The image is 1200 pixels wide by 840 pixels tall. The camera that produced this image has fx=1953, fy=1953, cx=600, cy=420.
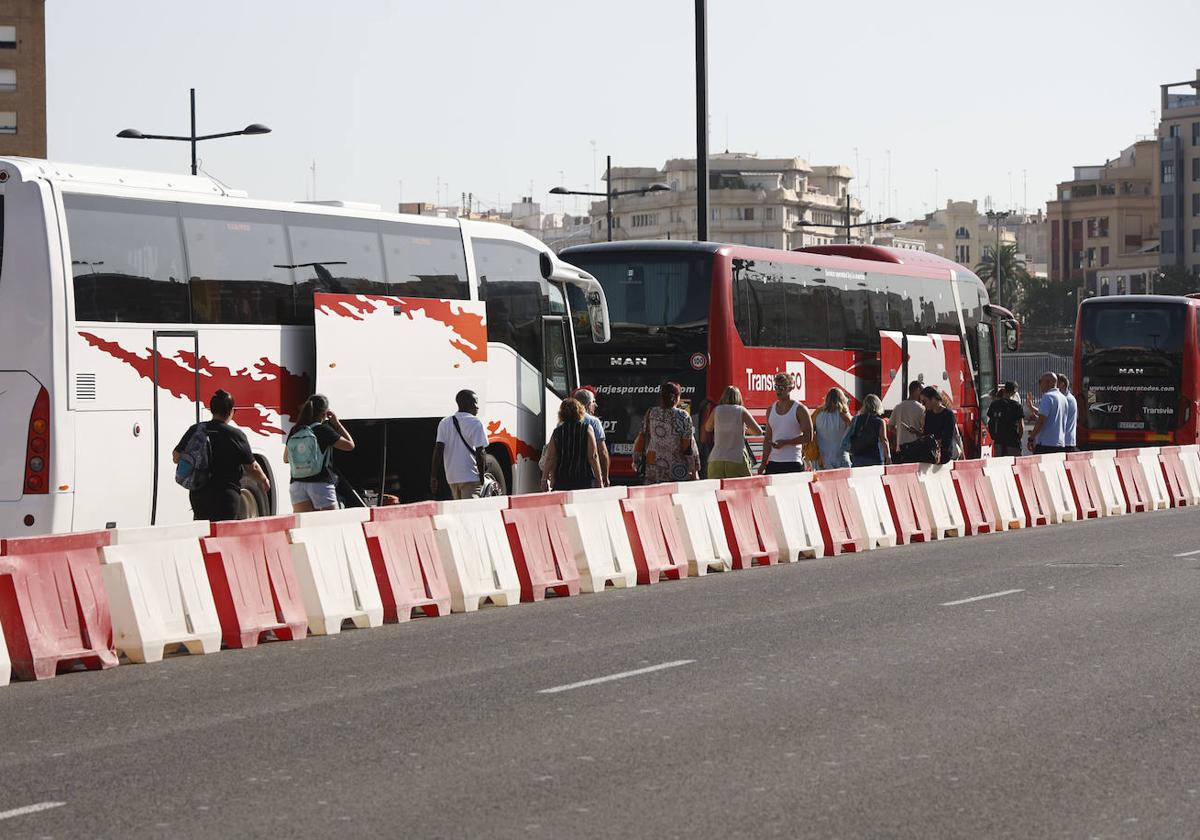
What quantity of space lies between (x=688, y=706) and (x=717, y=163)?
190003 mm

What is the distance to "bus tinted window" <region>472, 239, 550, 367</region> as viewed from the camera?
21.2m

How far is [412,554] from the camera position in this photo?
14.0 meters

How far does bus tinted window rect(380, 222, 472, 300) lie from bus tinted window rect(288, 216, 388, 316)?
208 mm

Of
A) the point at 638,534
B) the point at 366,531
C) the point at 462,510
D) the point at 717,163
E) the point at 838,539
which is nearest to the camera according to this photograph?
the point at 366,531

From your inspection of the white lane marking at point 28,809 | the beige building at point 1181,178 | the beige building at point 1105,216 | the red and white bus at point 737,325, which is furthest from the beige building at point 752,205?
the white lane marking at point 28,809

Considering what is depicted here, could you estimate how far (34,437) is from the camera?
15297 mm

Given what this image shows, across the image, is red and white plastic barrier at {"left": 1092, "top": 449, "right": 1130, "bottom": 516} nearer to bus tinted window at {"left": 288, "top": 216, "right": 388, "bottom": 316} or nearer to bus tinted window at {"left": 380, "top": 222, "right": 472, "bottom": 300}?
bus tinted window at {"left": 380, "top": 222, "right": 472, "bottom": 300}

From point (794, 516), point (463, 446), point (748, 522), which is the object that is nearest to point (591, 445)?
point (463, 446)

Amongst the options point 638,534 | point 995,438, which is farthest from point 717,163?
point 638,534

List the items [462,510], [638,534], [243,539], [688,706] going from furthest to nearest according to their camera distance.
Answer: [638,534]
[462,510]
[243,539]
[688,706]

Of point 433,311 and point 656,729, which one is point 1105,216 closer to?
point 433,311

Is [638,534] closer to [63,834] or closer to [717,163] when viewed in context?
[63,834]

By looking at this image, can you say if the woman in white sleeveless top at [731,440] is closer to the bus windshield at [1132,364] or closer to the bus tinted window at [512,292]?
the bus tinted window at [512,292]

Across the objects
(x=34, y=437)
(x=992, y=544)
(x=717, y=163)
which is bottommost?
(x=992, y=544)
